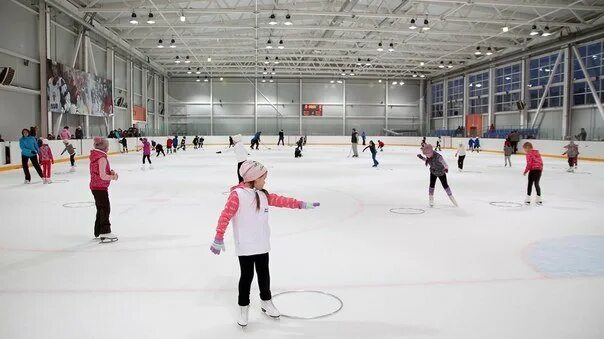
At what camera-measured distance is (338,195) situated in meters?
10.6

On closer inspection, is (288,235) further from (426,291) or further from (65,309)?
(65,309)

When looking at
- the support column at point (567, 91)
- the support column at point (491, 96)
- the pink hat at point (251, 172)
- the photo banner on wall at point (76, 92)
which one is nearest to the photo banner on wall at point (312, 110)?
the support column at point (491, 96)

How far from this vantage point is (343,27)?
2592 centimetres

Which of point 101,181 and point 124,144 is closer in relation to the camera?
point 101,181

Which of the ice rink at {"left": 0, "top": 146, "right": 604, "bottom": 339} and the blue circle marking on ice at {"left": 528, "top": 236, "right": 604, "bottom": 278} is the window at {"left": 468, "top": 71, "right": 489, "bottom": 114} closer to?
the ice rink at {"left": 0, "top": 146, "right": 604, "bottom": 339}

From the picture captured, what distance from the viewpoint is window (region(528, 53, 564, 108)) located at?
30016 millimetres

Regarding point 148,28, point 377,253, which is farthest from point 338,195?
point 148,28

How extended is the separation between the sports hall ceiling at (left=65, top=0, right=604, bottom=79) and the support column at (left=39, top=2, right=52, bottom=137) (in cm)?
230

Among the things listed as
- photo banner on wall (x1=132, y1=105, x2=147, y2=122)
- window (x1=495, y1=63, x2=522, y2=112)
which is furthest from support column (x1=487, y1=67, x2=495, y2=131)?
photo banner on wall (x1=132, y1=105, x2=147, y2=122)

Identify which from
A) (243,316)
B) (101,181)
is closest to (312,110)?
(101,181)

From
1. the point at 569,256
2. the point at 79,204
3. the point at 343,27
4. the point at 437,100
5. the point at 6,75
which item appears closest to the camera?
the point at 569,256

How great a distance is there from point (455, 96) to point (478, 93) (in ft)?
14.4

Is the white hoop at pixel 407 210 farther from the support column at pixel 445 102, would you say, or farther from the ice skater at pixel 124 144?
the support column at pixel 445 102

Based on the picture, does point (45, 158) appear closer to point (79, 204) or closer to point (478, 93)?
point (79, 204)
